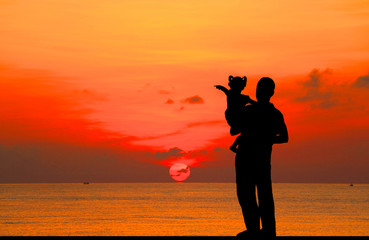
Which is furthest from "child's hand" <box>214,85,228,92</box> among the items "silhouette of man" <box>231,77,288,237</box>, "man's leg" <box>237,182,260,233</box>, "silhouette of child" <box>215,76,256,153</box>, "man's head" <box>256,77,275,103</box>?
"man's leg" <box>237,182,260,233</box>

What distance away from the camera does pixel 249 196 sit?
8.46 m

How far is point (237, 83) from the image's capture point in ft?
27.2

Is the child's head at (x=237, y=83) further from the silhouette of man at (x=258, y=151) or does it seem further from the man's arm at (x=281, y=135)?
the man's arm at (x=281, y=135)

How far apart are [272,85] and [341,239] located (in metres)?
3.17

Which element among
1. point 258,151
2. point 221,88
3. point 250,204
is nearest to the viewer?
point 221,88

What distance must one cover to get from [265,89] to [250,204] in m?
1.66

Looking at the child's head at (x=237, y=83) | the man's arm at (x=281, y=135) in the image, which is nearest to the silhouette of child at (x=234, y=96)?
the child's head at (x=237, y=83)

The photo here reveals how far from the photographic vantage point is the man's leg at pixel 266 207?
331 inches

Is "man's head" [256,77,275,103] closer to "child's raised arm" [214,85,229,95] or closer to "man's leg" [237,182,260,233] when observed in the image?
"child's raised arm" [214,85,229,95]

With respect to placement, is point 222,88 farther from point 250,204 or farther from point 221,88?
point 250,204

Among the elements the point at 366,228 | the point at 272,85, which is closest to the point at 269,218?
the point at 272,85

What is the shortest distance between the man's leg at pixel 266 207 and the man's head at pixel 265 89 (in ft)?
3.90

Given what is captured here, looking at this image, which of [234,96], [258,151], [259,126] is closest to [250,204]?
[258,151]

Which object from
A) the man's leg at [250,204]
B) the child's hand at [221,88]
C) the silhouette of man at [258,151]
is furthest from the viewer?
the man's leg at [250,204]
